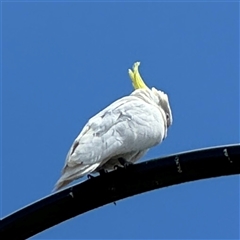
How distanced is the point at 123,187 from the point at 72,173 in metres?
0.79

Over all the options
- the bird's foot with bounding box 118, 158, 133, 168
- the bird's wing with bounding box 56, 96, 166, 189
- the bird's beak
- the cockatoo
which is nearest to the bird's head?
the bird's beak

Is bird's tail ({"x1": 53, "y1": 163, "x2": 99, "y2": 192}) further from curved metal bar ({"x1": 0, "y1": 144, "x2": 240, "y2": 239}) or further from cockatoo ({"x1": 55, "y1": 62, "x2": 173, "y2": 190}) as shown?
curved metal bar ({"x1": 0, "y1": 144, "x2": 240, "y2": 239})

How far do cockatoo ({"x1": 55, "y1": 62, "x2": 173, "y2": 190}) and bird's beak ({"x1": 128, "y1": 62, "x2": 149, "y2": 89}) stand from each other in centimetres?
50

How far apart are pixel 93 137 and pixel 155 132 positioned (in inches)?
18.1

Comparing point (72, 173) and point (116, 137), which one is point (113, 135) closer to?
point (116, 137)

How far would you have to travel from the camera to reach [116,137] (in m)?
3.85

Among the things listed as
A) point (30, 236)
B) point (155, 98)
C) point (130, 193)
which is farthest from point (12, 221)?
point (155, 98)

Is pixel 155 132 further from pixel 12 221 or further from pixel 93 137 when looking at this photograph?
pixel 12 221

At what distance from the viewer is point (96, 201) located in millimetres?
2621

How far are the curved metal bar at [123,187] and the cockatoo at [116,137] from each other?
2.29 feet

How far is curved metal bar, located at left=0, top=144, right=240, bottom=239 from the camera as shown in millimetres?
2463

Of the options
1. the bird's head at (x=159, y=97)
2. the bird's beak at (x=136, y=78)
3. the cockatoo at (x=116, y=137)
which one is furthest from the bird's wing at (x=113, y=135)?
the bird's beak at (x=136, y=78)

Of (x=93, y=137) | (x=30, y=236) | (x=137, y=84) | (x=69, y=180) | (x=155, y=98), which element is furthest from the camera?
(x=137, y=84)

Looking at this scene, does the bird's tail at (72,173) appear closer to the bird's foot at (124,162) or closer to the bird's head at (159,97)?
the bird's foot at (124,162)
